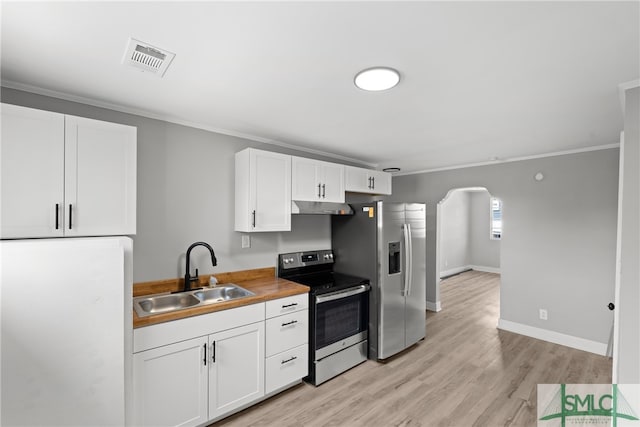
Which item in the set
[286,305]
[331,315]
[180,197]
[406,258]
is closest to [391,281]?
[406,258]

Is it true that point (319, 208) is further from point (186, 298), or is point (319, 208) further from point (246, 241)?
point (186, 298)

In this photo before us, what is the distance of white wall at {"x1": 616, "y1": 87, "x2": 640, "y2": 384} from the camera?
1.56 meters

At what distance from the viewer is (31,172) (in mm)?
1645

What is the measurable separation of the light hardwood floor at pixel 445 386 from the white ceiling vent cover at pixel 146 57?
8.17 ft

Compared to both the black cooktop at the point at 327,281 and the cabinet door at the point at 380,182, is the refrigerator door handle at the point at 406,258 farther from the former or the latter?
Answer: the cabinet door at the point at 380,182

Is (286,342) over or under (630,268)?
under

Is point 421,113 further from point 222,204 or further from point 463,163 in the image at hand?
point 463,163

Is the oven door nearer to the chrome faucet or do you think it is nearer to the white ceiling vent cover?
the chrome faucet

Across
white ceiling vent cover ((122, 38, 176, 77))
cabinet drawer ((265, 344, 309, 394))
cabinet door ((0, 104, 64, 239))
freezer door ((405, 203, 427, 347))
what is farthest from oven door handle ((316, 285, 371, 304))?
white ceiling vent cover ((122, 38, 176, 77))

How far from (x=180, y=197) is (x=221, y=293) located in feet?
3.13

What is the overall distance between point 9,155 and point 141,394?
1.62 meters

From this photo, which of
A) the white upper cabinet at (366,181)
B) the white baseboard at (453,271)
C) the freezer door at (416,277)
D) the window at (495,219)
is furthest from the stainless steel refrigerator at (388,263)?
the window at (495,219)

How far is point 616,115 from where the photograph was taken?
228 centimetres

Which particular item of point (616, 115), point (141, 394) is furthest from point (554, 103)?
point (141, 394)
